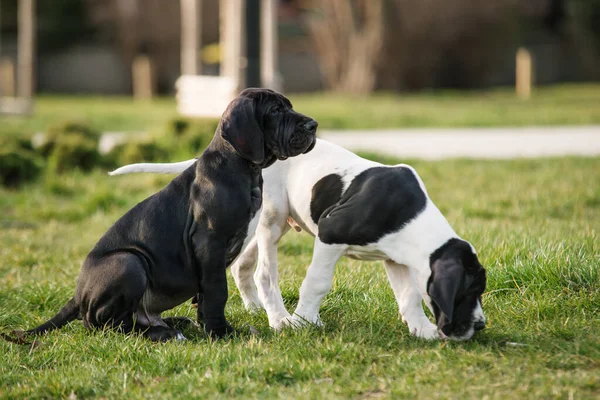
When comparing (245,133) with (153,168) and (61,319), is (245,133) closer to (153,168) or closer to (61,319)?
(153,168)

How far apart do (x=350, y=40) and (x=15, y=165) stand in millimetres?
16339

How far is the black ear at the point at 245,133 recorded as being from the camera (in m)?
3.87

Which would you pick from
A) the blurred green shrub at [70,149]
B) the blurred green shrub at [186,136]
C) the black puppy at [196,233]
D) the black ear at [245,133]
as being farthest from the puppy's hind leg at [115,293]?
the blurred green shrub at [70,149]

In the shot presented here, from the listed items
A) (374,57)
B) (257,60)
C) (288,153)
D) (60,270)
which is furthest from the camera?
(374,57)

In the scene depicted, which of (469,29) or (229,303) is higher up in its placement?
(469,29)

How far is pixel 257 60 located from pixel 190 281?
206 inches

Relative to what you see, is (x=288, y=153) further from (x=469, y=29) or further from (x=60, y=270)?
(x=469, y=29)

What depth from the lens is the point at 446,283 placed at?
3.58 m

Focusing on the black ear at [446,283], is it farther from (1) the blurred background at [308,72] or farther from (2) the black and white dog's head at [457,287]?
(1) the blurred background at [308,72]

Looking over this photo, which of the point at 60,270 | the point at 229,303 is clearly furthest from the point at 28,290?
the point at 229,303

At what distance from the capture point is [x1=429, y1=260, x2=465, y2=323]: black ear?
3.57 m

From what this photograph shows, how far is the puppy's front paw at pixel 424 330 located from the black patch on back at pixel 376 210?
51 centimetres

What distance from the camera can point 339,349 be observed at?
374 cm

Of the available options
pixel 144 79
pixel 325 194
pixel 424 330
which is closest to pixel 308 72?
pixel 144 79
